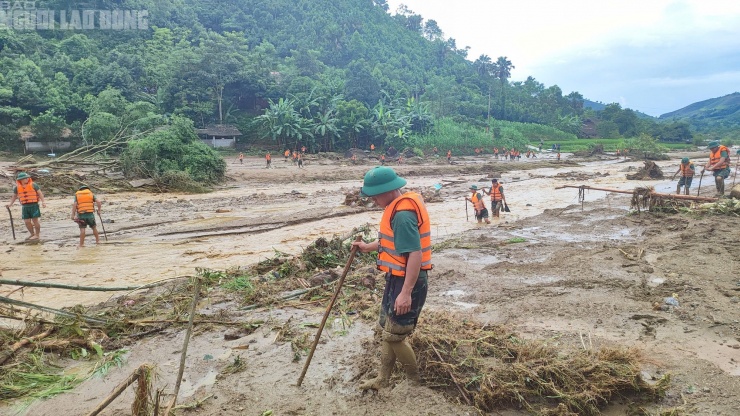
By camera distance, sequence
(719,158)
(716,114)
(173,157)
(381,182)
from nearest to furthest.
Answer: (381,182), (719,158), (173,157), (716,114)

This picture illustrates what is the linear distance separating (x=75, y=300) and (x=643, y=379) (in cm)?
706

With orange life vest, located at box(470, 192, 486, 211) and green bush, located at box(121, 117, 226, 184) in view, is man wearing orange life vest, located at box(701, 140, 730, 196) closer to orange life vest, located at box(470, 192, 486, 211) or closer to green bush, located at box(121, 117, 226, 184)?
orange life vest, located at box(470, 192, 486, 211)

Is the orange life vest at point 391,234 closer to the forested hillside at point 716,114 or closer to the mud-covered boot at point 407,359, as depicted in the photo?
the mud-covered boot at point 407,359

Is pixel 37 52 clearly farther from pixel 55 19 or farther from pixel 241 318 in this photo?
pixel 241 318

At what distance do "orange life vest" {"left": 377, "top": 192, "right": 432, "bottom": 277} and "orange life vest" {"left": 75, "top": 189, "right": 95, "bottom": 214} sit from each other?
29.2ft

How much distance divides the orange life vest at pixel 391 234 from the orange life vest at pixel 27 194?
33.2 feet

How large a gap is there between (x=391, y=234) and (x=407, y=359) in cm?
102

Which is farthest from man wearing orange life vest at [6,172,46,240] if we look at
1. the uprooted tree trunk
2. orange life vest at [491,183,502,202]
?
the uprooted tree trunk

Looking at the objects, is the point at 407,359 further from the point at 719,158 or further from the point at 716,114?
the point at 716,114

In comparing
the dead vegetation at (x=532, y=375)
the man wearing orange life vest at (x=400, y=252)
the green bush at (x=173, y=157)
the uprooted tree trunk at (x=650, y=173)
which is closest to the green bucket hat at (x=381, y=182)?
the man wearing orange life vest at (x=400, y=252)

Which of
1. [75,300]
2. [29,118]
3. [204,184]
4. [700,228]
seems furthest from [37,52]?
[700,228]

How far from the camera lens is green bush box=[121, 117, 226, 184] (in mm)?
19266

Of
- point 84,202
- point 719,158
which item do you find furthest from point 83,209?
point 719,158

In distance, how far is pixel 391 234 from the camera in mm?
3111
